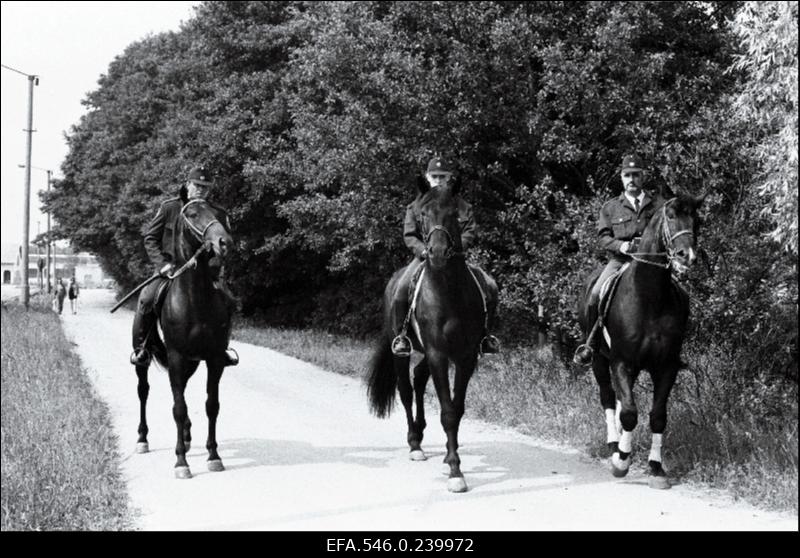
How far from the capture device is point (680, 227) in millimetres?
6906

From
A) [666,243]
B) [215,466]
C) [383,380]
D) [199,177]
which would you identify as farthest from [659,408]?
[199,177]

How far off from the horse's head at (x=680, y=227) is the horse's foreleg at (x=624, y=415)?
3.85 feet

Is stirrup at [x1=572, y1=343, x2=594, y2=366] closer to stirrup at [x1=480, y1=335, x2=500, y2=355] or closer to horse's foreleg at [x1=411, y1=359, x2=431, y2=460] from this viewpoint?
stirrup at [x1=480, y1=335, x2=500, y2=355]

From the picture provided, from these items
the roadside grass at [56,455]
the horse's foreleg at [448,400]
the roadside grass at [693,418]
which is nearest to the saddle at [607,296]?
the roadside grass at [693,418]

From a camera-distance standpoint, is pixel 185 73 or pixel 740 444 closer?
pixel 740 444

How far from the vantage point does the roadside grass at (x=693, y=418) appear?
698 centimetres

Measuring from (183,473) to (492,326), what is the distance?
11.8 feet

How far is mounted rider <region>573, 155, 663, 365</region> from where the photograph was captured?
26.6ft

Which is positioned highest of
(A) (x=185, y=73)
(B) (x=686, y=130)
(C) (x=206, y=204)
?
(A) (x=185, y=73)

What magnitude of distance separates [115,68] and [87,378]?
135ft

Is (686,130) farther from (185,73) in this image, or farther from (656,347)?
(185,73)
